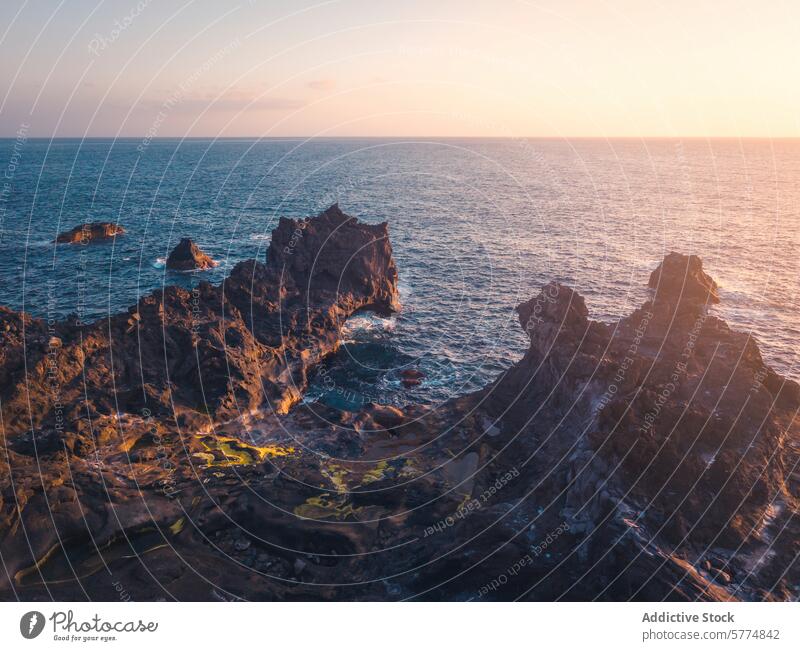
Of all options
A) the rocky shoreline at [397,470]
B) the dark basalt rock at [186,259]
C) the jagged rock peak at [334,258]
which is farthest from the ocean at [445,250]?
the rocky shoreline at [397,470]

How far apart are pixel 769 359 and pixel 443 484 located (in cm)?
4301

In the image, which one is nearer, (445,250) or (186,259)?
(186,259)

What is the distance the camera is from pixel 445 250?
92.5 m

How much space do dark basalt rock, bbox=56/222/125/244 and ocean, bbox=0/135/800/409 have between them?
10.1 ft

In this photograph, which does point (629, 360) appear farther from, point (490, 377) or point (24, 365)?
point (24, 365)

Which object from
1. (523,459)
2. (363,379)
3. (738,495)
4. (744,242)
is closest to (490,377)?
(363,379)

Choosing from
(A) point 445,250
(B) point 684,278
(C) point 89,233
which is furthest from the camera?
(C) point 89,233

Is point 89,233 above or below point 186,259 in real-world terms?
above

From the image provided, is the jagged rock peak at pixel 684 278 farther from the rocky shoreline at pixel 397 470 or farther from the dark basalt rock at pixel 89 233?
the dark basalt rock at pixel 89 233
